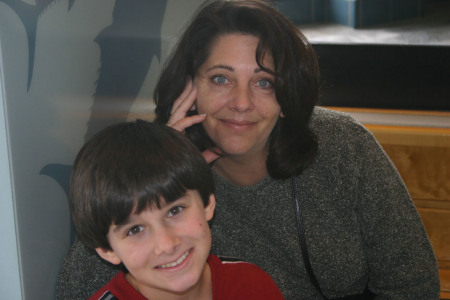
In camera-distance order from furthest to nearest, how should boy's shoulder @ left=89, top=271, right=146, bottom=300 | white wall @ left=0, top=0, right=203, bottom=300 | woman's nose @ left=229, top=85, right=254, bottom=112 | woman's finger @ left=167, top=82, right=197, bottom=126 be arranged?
woman's finger @ left=167, top=82, right=197, bottom=126 < woman's nose @ left=229, top=85, right=254, bottom=112 < boy's shoulder @ left=89, top=271, right=146, bottom=300 < white wall @ left=0, top=0, right=203, bottom=300

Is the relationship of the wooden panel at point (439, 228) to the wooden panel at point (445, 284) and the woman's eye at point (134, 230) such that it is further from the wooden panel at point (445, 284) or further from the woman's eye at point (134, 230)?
the woman's eye at point (134, 230)

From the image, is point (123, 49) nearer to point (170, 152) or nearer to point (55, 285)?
point (170, 152)

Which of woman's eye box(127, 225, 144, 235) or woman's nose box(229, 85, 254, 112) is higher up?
woman's nose box(229, 85, 254, 112)

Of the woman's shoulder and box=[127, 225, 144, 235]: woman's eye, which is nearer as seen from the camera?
box=[127, 225, 144, 235]: woman's eye

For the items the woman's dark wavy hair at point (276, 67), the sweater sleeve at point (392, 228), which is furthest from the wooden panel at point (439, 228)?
the woman's dark wavy hair at point (276, 67)

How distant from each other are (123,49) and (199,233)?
623 millimetres

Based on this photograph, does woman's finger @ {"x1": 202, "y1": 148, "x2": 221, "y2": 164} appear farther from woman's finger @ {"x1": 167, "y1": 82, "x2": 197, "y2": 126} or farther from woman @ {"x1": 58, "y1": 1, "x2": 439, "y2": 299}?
woman's finger @ {"x1": 167, "y1": 82, "x2": 197, "y2": 126}

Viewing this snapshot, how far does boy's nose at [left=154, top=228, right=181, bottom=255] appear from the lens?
1.12 meters

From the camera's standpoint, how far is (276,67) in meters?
1.51

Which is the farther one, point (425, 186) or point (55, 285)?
point (425, 186)

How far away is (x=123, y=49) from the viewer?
1.59 metres

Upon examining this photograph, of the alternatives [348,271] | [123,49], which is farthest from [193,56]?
[348,271]

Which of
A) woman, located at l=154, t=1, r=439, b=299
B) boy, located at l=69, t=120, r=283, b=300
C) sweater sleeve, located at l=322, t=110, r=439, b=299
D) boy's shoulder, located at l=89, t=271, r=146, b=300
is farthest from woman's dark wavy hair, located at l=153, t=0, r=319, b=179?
boy's shoulder, located at l=89, t=271, r=146, b=300

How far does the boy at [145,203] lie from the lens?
113 cm
